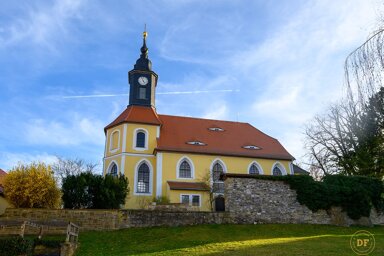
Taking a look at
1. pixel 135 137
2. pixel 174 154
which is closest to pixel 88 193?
pixel 135 137

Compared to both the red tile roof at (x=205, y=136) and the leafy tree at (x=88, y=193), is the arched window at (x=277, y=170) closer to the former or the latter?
the red tile roof at (x=205, y=136)

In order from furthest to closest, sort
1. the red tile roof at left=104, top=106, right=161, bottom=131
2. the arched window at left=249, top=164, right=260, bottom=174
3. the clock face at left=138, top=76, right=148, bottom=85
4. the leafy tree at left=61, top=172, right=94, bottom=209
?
the clock face at left=138, top=76, right=148, bottom=85
the arched window at left=249, top=164, right=260, bottom=174
the red tile roof at left=104, top=106, right=161, bottom=131
the leafy tree at left=61, top=172, right=94, bottom=209

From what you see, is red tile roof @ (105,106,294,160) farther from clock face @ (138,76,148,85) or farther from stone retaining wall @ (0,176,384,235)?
stone retaining wall @ (0,176,384,235)

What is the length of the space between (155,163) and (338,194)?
13.8 meters

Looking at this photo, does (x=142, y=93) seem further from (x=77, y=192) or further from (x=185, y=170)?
(x=77, y=192)

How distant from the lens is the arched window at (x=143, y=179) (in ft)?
95.6

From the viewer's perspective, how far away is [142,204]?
28062mm

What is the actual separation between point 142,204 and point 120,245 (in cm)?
1215

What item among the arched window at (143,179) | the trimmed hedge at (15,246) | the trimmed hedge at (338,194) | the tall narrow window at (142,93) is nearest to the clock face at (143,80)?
the tall narrow window at (142,93)

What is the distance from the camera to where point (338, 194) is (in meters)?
21.8

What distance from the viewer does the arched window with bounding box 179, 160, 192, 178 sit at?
98.1 feet

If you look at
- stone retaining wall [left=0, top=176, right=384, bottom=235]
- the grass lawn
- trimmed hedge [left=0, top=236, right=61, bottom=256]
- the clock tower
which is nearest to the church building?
the clock tower

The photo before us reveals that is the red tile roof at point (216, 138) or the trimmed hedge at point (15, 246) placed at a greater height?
the red tile roof at point (216, 138)

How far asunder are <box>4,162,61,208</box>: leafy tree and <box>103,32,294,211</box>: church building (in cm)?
747
